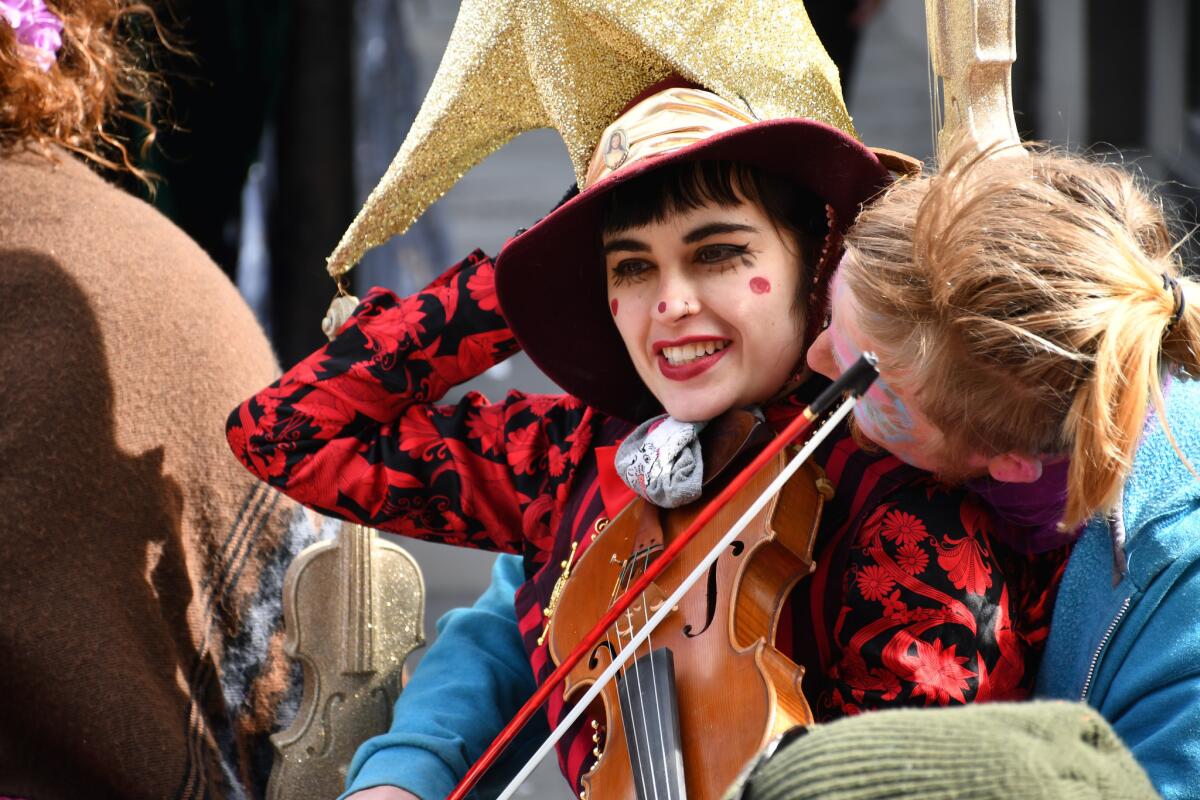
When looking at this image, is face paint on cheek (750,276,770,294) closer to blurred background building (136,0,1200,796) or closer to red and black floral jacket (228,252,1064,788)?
red and black floral jacket (228,252,1064,788)

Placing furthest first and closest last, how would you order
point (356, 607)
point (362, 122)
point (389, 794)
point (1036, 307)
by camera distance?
point (362, 122)
point (356, 607)
point (389, 794)
point (1036, 307)

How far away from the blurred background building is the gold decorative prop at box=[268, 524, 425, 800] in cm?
65

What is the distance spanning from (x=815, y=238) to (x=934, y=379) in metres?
0.30

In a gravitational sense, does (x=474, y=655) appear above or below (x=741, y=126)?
below

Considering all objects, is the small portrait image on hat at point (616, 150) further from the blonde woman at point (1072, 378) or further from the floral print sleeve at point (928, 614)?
the floral print sleeve at point (928, 614)

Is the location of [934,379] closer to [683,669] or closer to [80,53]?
[683,669]

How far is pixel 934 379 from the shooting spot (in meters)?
1.21

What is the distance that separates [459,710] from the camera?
5.44 feet

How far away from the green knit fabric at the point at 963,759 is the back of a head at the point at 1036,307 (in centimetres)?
37

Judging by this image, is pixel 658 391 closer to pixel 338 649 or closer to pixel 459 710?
pixel 459 710

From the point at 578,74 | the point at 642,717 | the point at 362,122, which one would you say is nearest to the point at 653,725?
the point at 642,717

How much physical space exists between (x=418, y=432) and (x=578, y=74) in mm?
454

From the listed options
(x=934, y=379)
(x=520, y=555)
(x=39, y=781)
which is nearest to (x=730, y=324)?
(x=934, y=379)

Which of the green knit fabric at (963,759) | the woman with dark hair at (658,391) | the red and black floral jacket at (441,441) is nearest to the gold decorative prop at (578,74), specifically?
the woman with dark hair at (658,391)
